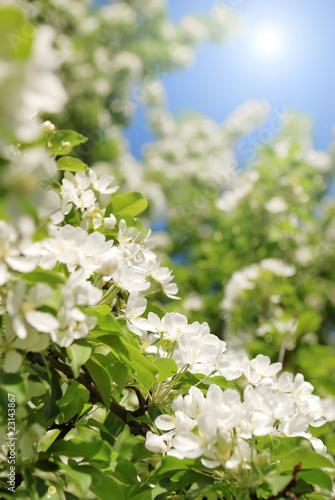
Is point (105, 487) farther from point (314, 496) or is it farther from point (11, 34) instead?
point (11, 34)

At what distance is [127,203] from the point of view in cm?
109

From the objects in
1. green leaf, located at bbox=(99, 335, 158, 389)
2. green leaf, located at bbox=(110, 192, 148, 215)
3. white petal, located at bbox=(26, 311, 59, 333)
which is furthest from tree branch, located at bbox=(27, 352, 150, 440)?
green leaf, located at bbox=(110, 192, 148, 215)

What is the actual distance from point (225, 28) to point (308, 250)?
19.5 ft

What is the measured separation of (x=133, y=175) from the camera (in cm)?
640

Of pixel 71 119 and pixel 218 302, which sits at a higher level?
pixel 71 119

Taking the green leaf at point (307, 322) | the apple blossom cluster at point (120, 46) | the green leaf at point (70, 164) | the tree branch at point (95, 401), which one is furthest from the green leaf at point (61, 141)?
the apple blossom cluster at point (120, 46)

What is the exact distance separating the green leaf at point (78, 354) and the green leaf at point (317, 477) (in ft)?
1.24

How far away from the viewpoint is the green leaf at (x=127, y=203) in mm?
1083

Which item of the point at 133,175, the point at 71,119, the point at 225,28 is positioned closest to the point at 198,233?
the point at 133,175

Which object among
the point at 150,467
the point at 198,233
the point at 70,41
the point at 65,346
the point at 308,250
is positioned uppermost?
the point at 70,41

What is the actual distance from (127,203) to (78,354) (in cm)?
56

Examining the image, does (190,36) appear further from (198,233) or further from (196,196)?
(198,233)

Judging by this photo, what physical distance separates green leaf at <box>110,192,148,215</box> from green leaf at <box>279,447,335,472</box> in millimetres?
665

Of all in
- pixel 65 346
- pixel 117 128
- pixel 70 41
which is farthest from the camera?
pixel 117 128
